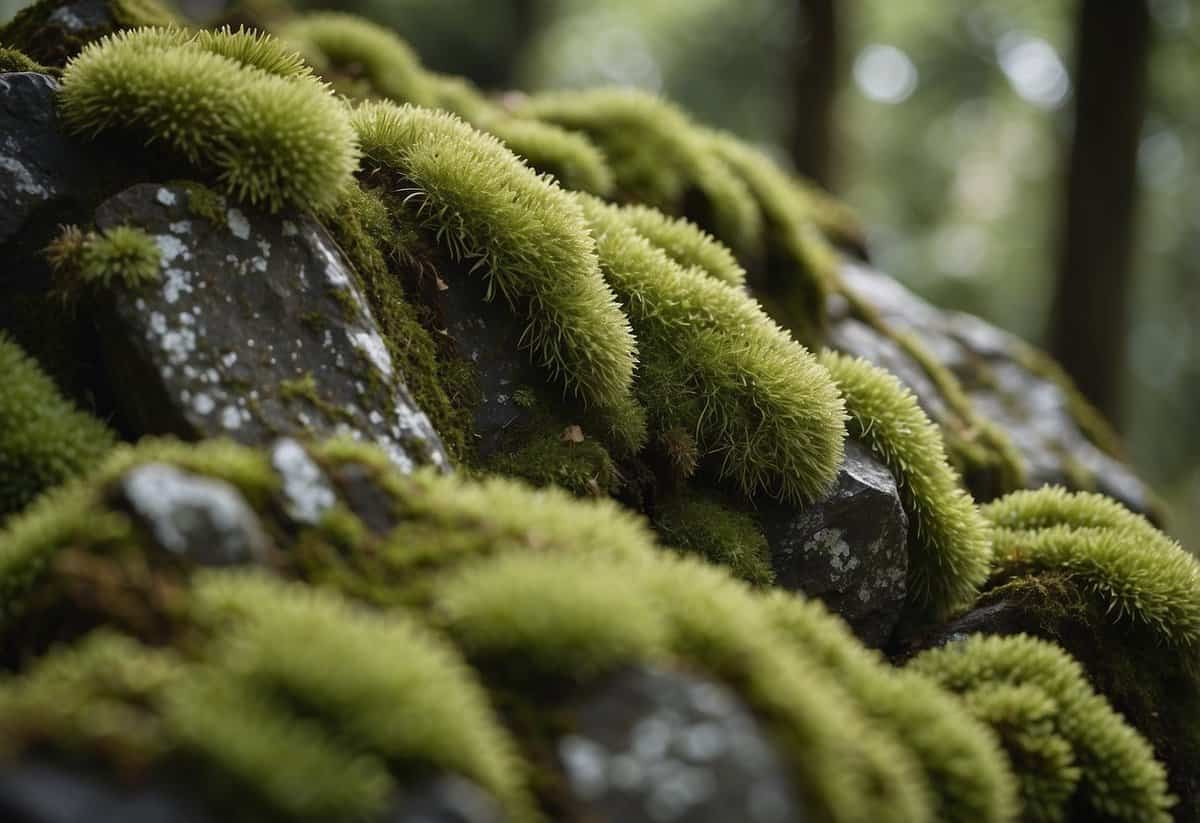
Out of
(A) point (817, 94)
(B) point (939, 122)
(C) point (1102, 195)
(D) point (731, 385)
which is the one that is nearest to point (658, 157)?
(D) point (731, 385)

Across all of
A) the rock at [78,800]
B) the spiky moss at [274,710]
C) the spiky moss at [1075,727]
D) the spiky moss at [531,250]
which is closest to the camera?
the rock at [78,800]

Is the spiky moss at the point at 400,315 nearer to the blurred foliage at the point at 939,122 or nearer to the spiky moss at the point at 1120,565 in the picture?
the spiky moss at the point at 1120,565

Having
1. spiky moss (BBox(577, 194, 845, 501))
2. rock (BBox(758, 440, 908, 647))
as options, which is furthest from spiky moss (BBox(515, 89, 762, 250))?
rock (BBox(758, 440, 908, 647))

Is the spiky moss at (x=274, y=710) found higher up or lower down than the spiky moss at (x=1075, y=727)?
lower down

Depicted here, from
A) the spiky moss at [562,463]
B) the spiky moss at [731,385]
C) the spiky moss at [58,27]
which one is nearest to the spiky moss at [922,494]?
the spiky moss at [731,385]

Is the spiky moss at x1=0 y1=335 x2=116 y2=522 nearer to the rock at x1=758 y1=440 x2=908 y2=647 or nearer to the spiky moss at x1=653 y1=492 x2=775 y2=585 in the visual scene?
the spiky moss at x1=653 y1=492 x2=775 y2=585

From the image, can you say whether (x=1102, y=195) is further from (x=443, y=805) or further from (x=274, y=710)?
(x=274, y=710)
